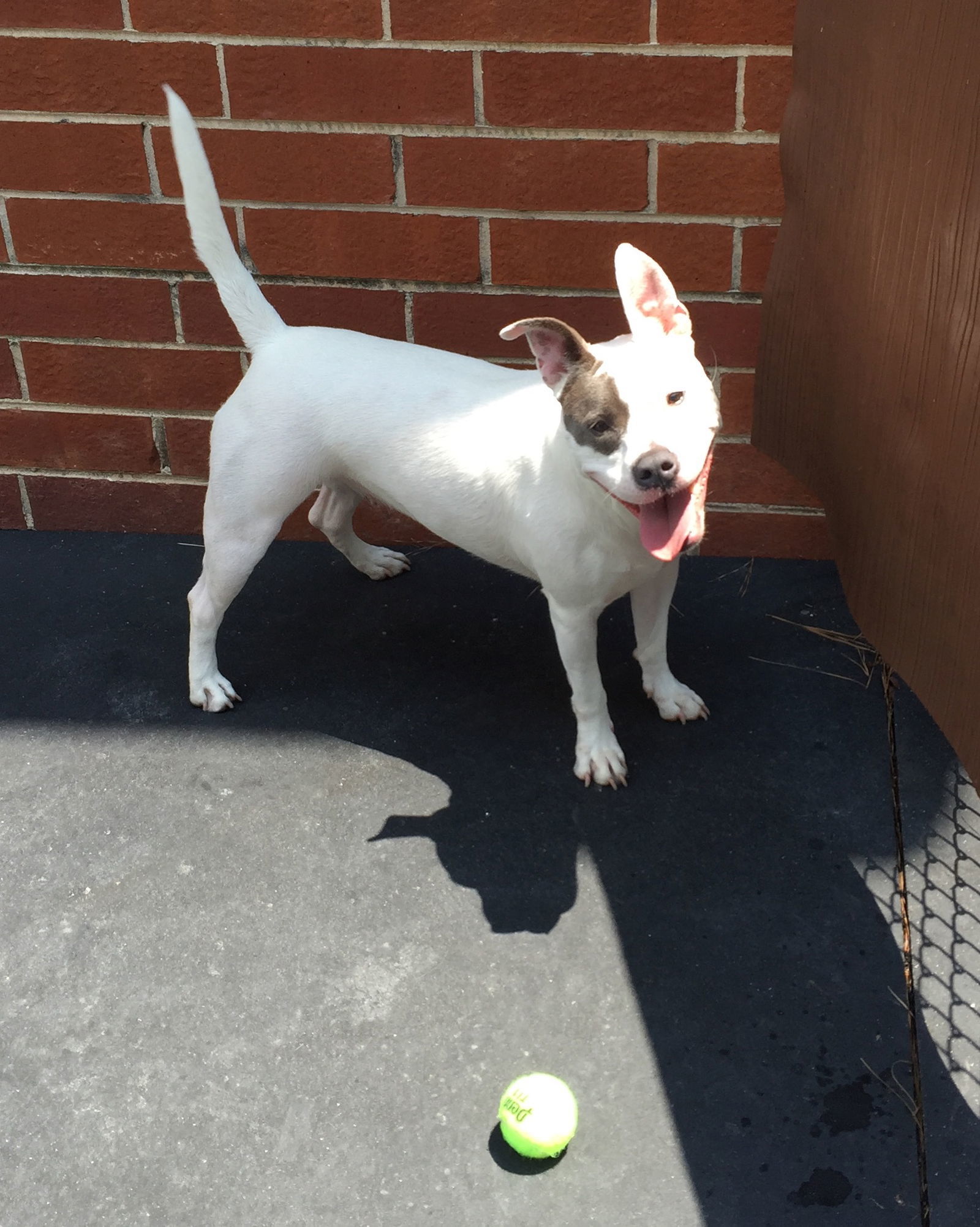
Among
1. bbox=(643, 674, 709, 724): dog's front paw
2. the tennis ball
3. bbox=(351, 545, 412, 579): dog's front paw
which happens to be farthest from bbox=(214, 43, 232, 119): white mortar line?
the tennis ball

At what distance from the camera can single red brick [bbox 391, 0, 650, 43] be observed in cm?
282

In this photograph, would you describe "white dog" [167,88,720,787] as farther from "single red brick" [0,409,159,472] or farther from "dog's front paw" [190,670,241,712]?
"single red brick" [0,409,159,472]

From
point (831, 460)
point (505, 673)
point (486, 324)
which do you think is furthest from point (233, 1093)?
point (486, 324)

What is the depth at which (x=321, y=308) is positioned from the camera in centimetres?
325

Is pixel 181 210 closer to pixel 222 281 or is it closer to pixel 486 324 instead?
pixel 222 281

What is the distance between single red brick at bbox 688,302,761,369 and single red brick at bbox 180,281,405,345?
79 cm

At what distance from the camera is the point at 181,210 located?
3164mm

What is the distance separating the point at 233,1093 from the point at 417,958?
41 centimetres

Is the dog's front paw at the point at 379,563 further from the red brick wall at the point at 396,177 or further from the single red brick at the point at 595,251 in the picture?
the single red brick at the point at 595,251

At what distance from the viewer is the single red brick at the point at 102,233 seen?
125 inches

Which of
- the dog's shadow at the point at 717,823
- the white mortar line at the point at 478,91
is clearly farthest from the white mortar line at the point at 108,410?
the white mortar line at the point at 478,91

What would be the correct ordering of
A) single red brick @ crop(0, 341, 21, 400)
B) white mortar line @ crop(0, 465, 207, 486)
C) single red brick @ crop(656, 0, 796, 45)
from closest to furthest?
single red brick @ crop(656, 0, 796, 45)
single red brick @ crop(0, 341, 21, 400)
white mortar line @ crop(0, 465, 207, 486)

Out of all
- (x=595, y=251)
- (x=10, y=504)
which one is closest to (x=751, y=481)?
(x=595, y=251)

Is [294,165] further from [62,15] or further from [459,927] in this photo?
[459,927]
